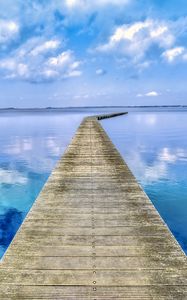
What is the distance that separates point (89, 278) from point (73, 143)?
14.0 m

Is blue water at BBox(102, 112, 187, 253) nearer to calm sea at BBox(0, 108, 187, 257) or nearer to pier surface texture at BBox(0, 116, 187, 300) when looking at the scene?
calm sea at BBox(0, 108, 187, 257)

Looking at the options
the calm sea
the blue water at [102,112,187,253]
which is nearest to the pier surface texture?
the calm sea

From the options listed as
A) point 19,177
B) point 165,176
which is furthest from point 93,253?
point 19,177

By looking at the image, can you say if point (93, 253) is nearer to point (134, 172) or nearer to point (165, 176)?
point (165, 176)

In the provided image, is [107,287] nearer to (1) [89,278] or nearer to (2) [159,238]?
(1) [89,278]

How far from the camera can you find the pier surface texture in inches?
157

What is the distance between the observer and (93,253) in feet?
16.0

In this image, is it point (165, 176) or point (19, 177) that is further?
point (19, 177)

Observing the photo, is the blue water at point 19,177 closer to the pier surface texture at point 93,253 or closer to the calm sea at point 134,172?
the calm sea at point 134,172

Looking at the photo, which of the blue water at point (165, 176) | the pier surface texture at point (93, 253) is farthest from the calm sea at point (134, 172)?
the pier surface texture at point (93, 253)

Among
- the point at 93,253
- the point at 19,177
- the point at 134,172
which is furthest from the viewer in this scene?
the point at 134,172

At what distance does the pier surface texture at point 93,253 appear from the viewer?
13.1 feet

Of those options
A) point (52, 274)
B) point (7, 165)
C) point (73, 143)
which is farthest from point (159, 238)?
point (7, 165)

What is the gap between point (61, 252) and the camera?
4.89 m
